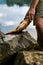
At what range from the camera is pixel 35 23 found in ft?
9.51

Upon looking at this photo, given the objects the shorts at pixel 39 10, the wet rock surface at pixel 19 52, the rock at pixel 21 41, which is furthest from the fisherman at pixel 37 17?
the rock at pixel 21 41

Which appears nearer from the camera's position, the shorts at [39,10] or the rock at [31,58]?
the rock at [31,58]

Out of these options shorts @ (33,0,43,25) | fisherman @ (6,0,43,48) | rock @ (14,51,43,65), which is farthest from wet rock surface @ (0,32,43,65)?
shorts @ (33,0,43,25)

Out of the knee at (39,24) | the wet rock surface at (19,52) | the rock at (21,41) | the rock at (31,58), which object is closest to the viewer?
→ the rock at (31,58)

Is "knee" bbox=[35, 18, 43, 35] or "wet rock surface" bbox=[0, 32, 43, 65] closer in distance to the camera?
"wet rock surface" bbox=[0, 32, 43, 65]

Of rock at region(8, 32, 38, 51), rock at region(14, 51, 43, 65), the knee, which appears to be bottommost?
rock at region(8, 32, 38, 51)

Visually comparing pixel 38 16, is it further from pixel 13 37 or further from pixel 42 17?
pixel 13 37

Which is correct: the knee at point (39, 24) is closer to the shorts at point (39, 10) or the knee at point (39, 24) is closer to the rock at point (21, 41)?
the shorts at point (39, 10)

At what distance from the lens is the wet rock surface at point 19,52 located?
2.55m

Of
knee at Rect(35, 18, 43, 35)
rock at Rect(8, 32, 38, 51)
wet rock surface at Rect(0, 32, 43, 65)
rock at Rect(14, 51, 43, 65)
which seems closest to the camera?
rock at Rect(14, 51, 43, 65)

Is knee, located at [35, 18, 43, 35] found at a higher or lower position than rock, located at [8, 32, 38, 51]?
higher

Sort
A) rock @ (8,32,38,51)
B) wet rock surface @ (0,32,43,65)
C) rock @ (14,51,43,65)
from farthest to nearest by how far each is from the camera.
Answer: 1. rock @ (8,32,38,51)
2. wet rock surface @ (0,32,43,65)
3. rock @ (14,51,43,65)

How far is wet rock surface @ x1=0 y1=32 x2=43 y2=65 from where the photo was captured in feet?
8.36

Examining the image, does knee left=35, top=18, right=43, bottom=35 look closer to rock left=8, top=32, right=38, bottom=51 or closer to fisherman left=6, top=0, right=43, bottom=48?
fisherman left=6, top=0, right=43, bottom=48
